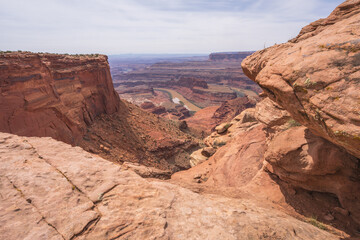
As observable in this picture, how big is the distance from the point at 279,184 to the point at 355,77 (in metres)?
6.39

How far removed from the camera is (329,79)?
14.9 ft

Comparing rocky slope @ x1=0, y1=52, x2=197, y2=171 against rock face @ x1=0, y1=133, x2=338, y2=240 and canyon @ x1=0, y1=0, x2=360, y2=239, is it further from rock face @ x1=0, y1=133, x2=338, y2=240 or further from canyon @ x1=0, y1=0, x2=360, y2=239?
rock face @ x1=0, y1=133, x2=338, y2=240

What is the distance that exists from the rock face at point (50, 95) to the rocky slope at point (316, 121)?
1382cm

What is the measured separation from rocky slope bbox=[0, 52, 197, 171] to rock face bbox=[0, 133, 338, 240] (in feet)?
32.8

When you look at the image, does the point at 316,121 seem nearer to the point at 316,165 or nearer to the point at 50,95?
the point at 316,165

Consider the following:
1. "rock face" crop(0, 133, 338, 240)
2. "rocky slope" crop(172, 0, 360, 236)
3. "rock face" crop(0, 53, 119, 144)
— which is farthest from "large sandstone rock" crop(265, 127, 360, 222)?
"rock face" crop(0, 53, 119, 144)

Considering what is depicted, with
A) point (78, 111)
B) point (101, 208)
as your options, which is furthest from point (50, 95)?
point (101, 208)

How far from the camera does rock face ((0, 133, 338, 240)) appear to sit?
10.6ft

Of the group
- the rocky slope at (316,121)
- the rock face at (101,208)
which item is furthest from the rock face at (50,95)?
the rocky slope at (316,121)

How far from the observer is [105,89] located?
A: 2397cm

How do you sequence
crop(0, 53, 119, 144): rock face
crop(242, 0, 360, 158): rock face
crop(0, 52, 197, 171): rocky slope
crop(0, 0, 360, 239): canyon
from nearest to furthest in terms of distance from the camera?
crop(0, 0, 360, 239): canyon, crop(242, 0, 360, 158): rock face, crop(0, 53, 119, 144): rock face, crop(0, 52, 197, 171): rocky slope

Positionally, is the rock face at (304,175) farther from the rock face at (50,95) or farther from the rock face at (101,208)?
the rock face at (50,95)

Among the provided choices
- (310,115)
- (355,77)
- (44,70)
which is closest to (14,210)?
(310,115)

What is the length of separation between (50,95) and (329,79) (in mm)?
18484
